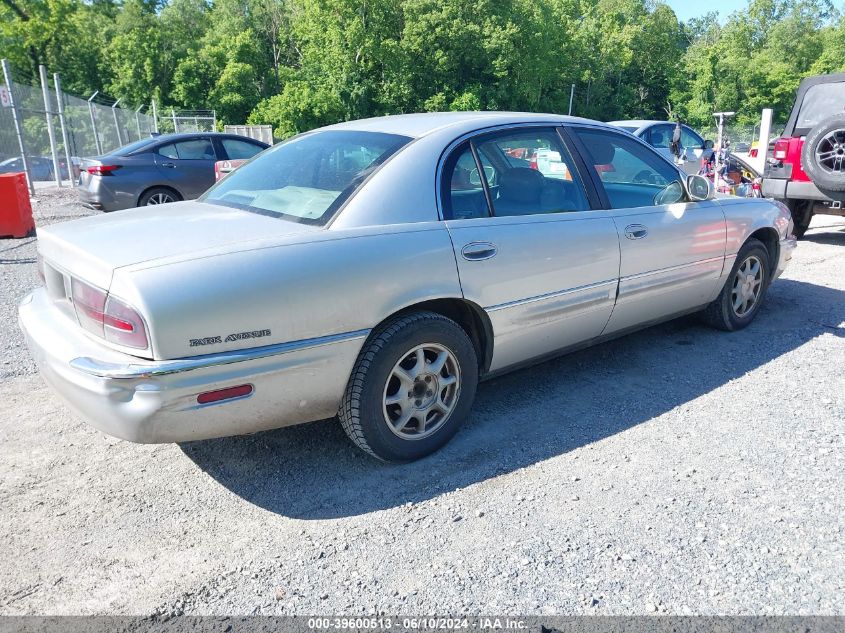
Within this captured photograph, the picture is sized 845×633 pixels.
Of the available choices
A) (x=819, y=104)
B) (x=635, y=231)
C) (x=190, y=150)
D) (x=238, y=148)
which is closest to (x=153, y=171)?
(x=190, y=150)

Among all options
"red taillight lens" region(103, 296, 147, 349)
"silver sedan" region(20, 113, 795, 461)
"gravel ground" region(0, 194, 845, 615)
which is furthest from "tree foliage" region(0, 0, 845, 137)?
"red taillight lens" region(103, 296, 147, 349)

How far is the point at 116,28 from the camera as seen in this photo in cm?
5006

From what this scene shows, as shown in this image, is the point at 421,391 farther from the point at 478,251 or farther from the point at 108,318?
the point at 108,318

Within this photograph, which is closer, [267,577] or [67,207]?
[267,577]

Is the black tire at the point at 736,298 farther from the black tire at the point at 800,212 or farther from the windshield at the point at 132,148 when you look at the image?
the windshield at the point at 132,148

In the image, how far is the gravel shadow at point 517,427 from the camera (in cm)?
299

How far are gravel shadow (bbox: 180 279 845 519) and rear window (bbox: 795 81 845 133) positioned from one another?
4892 millimetres

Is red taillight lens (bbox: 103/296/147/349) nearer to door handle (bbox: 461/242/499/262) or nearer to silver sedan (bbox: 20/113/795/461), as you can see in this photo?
silver sedan (bbox: 20/113/795/461)

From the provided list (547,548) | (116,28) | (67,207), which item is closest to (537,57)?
(116,28)

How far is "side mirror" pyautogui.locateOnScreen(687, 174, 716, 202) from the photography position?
Result: 14.4 feet

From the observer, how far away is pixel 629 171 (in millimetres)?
4324

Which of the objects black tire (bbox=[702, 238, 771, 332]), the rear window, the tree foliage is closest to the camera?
black tire (bbox=[702, 238, 771, 332])

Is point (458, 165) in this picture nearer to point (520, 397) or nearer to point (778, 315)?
point (520, 397)

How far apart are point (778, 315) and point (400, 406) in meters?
4.04
